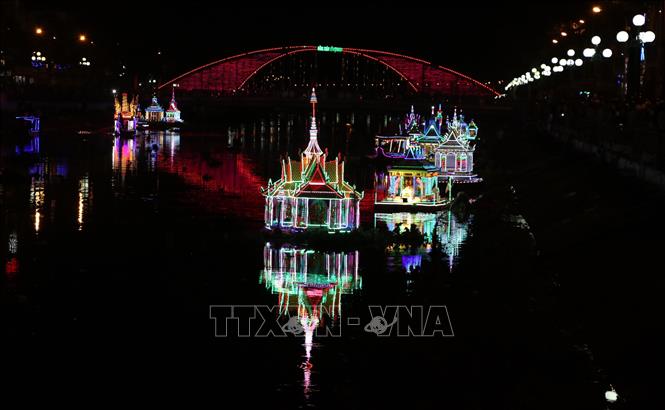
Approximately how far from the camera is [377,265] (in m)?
23.6

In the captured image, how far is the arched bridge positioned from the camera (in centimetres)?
16312

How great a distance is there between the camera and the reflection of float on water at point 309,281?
19.2 meters

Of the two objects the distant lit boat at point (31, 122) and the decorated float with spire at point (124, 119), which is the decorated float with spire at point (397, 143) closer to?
the distant lit boat at point (31, 122)

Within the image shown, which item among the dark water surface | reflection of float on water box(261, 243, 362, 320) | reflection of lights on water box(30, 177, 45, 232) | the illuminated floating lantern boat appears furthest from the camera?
the illuminated floating lantern boat

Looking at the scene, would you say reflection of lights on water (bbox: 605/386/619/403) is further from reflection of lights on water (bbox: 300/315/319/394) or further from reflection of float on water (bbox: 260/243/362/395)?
reflection of float on water (bbox: 260/243/362/395)

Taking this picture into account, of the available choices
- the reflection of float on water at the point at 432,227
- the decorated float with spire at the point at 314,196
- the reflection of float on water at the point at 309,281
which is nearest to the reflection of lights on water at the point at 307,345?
the reflection of float on water at the point at 309,281

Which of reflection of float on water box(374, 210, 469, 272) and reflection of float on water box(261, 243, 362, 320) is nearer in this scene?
reflection of float on water box(261, 243, 362, 320)

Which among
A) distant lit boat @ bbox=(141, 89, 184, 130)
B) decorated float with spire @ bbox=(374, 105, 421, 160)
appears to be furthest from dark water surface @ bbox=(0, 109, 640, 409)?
distant lit boat @ bbox=(141, 89, 184, 130)

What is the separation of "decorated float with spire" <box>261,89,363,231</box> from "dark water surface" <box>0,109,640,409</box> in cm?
84

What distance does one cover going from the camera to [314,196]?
26.1 metres

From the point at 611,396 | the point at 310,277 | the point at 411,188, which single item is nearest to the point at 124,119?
the point at 411,188

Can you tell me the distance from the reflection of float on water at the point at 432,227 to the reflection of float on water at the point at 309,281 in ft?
4.41

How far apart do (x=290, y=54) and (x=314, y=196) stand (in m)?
141

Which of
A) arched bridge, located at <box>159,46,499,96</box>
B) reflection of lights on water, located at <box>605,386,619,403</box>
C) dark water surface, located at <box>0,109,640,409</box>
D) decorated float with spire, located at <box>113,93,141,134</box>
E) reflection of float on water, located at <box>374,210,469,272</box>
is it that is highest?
arched bridge, located at <box>159,46,499,96</box>
